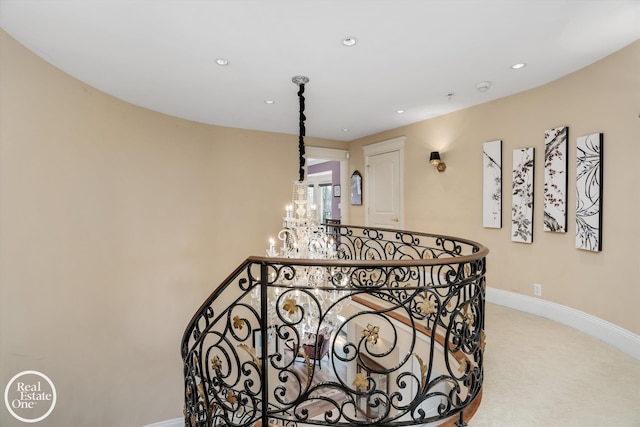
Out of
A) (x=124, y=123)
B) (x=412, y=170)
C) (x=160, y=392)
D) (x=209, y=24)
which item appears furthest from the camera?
(x=412, y=170)

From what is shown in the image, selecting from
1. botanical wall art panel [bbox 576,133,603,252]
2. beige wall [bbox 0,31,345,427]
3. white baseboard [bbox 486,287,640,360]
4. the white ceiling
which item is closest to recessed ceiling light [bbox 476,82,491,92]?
the white ceiling

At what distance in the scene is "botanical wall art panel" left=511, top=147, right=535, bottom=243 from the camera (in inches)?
137

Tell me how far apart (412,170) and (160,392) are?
497cm

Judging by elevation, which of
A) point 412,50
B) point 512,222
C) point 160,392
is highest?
point 412,50

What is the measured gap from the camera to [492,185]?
3.87m

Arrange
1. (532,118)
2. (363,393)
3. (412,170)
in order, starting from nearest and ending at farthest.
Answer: (363,393) → (532,118) → (412,170)

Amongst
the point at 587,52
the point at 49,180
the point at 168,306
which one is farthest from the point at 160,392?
the point at 587,52

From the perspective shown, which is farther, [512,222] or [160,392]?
[160,392]

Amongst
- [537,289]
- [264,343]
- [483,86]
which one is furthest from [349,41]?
[537,289]

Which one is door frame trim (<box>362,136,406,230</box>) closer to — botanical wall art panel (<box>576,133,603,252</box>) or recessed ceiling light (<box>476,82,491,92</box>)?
recessed ceiling light (<box>476,82,491,92</box>)

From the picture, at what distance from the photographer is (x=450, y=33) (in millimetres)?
2381

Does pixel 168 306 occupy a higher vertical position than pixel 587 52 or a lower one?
lower

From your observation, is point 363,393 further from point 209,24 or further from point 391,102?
point 391,102
